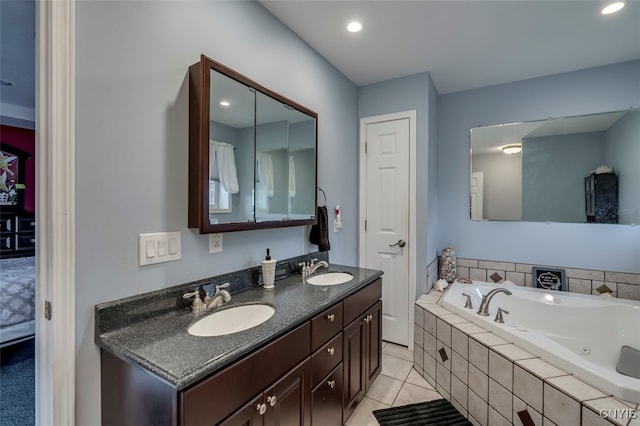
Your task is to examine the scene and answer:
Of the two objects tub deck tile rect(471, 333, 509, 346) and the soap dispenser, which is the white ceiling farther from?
tub deck tile rect(471, 333, 509, 346)

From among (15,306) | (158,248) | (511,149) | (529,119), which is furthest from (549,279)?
(15,306)

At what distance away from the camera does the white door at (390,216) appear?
273cm

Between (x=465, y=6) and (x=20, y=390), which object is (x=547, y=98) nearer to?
(x=465, y=6)

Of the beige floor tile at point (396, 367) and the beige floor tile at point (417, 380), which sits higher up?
the beige floor tile at point (396, 367)

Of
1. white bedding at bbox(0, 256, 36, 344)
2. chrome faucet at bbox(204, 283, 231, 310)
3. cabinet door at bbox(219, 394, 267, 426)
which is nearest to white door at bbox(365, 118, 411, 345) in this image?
chrome faucet at bbox(204, 283, 231, 310)

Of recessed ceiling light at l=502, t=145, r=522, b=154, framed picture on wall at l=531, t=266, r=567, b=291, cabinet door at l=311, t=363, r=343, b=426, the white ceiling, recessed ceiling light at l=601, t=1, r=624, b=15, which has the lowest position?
cabinet door at l=311, t=363, r=343, b=426

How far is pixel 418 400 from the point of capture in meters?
1.99

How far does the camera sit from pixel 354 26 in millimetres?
1976

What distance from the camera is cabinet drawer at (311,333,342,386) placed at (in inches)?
54.1

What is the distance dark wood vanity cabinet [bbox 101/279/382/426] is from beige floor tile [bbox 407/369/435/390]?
1.85ft

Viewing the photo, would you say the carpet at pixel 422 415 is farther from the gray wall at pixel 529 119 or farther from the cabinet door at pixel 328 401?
the gray wall at pixel 529 119

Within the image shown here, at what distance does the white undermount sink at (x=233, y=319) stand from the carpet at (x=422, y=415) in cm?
110

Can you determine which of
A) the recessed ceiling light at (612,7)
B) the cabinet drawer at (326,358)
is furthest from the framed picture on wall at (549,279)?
the cabinet drawer at (326,358)

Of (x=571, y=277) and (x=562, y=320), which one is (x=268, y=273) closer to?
(x=562, y=320)
